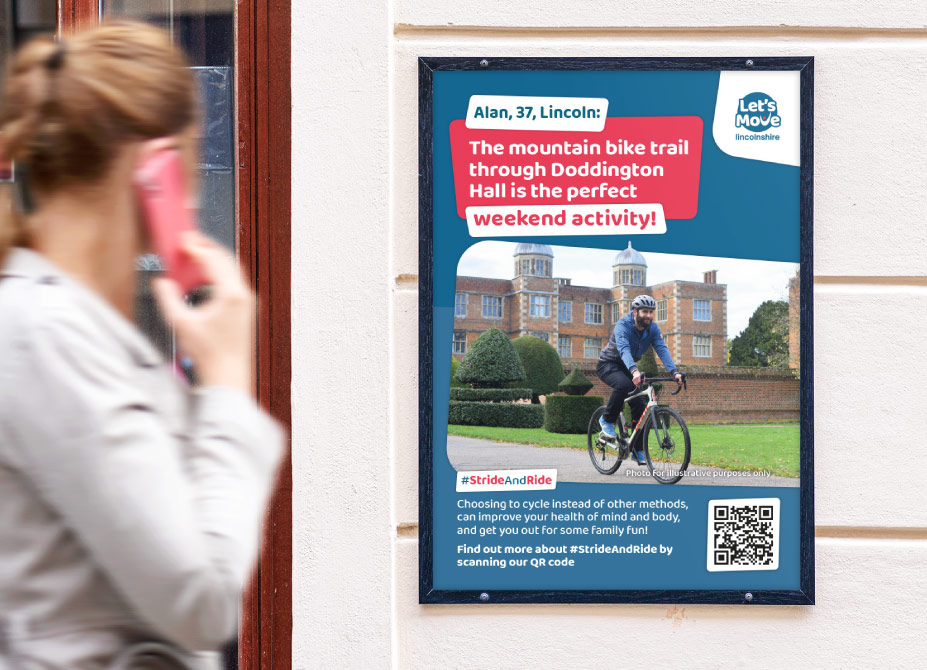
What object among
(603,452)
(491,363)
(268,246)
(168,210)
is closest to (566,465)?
(603,452)

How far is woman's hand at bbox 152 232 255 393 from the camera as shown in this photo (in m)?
1.03

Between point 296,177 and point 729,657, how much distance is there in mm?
2257

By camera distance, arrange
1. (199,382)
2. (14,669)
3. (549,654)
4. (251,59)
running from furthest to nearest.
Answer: (251,59) → (549,654) → (199,382) → (14,669)

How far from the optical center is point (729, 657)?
9.11 ft

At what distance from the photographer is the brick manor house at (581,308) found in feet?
9.37

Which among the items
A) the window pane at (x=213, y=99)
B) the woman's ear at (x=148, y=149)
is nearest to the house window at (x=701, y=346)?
the window pane at (x=213, y=99)

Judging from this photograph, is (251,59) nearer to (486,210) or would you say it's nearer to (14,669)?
(486,210)

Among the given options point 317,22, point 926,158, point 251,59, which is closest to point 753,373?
point 926,158

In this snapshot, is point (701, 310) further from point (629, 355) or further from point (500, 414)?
point (500, 414)

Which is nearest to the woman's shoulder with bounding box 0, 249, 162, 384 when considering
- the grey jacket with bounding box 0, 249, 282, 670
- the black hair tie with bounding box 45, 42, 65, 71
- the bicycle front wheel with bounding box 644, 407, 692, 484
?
the grey jacket with bounding box 0, 249, 282, 670

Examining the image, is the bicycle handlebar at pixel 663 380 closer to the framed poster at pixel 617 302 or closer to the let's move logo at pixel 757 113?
the framed poster at pixel 617 302

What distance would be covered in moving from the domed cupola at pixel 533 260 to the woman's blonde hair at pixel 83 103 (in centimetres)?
193

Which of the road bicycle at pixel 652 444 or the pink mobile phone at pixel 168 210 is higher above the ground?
the pink mobile phone at pixel 168 210

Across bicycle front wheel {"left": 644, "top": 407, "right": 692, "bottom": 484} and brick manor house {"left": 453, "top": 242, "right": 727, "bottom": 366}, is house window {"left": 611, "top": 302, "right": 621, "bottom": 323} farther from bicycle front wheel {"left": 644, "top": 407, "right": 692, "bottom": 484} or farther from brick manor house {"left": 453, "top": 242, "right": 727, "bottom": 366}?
bicycle front wheel {"left": 644, "top": 407, "right": 692, "bottom": 484}
